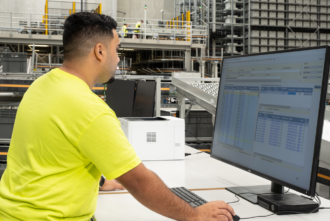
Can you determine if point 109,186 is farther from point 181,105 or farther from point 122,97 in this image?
point 181,105

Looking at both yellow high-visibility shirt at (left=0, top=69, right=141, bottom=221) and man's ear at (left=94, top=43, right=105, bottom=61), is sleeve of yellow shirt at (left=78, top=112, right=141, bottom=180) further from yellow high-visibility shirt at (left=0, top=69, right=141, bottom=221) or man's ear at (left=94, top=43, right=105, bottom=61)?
man's ear at (left=94, top=43, right=105, bottom=61)

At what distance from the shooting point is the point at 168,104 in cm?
461

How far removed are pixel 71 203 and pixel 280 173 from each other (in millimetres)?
633

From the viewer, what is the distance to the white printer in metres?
1.87

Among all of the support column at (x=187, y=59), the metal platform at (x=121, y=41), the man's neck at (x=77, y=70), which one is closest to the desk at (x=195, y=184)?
the man's neck at (x=77, y=70)

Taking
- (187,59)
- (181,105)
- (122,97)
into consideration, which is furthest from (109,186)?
(187,59)

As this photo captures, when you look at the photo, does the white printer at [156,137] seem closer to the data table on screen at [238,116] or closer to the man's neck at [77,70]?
the data table on screen at [238,116]

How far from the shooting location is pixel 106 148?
786 millimetres

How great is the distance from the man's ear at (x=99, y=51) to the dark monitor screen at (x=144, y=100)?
1.09 meters

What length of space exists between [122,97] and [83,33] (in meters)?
1.50

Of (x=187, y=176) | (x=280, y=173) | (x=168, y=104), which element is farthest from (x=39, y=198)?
(x=168, y=104)

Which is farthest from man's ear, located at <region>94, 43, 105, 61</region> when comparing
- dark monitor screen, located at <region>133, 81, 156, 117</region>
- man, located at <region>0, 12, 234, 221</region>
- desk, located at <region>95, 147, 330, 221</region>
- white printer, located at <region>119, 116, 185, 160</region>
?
dark monitor screen, located at <region>133, 81, 156, 117</region>

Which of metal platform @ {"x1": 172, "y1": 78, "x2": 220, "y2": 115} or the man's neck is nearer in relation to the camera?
the man's neck

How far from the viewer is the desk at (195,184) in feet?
3.46
